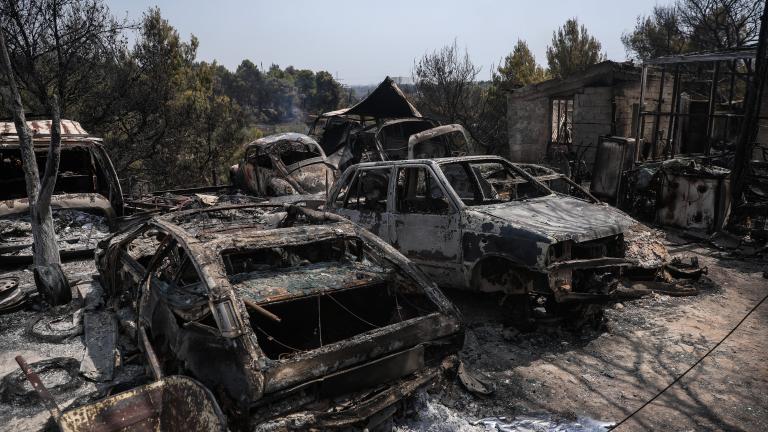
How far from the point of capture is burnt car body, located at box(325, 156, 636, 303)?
15.1 feet

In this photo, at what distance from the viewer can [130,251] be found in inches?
206

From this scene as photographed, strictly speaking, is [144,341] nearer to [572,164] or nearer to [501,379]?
[501,379]

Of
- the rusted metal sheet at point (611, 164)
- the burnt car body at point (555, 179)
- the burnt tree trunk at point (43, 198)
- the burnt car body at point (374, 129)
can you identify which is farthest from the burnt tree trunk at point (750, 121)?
the burnt tree trunk at point (43, 198)

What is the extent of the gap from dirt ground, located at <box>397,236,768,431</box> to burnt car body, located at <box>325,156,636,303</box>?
0.58m

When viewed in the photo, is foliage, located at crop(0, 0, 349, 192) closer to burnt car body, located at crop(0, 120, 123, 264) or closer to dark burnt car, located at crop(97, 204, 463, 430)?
burnt car body, located at crop(0, 120, 123, 264)

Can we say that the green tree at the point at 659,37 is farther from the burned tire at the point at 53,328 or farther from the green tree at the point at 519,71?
the burned tire at the point at 53,328

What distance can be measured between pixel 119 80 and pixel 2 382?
1389cm

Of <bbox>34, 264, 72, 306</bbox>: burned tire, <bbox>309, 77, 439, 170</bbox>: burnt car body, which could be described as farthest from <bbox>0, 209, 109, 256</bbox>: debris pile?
<bbox>309, 77, 439, 170</bbox>: burnt car body

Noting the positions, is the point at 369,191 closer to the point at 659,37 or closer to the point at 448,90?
the point at 448,90

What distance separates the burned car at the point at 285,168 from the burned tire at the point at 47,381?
7006 millimetres

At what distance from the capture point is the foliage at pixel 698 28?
24.4 metres

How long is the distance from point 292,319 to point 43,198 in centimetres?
397

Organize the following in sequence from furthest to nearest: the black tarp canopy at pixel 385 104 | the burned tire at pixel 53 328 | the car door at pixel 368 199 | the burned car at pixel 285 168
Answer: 1. the black tarp canopy at pixel 385 104
2. the burned car at pixel 285 168
3. the car door at pixel 368 199
4. the burned tire at pixel 53 328

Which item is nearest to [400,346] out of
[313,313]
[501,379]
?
[313,313]
